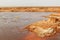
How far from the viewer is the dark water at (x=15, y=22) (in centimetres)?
200

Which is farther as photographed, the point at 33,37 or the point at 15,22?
the point at 15,22

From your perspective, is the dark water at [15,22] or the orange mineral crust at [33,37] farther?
the dark water at [15,22]

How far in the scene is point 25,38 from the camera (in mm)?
1959

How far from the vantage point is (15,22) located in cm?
219

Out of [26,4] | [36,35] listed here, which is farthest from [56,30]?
[26,4]

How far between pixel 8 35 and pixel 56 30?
62 centimetres

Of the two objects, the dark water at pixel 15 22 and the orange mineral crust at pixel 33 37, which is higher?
the dark water at pixel 15 22

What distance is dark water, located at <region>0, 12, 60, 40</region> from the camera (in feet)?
6.57

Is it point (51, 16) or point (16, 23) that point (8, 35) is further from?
point (51, 16)

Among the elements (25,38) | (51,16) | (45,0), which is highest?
(45,0)

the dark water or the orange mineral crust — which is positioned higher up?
the dark water

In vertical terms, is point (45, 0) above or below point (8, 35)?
above

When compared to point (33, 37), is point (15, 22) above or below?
above

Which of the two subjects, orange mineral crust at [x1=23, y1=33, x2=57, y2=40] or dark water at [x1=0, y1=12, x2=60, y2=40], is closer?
orange mineral crust at [x1=23, y1=33, x2=57, y2=40]
